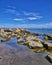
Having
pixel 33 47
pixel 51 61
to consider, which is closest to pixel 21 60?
pixel 51 61

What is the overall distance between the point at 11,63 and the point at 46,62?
15.3ft

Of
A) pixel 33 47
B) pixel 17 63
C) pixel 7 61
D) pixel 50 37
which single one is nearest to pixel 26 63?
pixel 17 63

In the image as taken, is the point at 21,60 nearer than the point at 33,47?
Yes

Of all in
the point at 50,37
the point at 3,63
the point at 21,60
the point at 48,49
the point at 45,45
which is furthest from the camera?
the point at 50,37

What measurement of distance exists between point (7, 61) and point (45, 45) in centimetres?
1178

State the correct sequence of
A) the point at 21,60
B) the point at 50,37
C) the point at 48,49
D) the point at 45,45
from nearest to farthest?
the point at 21,60 < the point at 48,49 < the point at 45,45 < the point at 50,37

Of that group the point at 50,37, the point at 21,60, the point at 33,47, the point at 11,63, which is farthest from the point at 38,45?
the point at 50,37

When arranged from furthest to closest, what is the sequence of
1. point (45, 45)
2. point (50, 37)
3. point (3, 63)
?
point (50, 37), point (45, 45), point (3, 63)

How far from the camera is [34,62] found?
19.2 m

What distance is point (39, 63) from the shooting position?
736 inches

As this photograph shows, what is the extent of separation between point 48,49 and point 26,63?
9719 mm

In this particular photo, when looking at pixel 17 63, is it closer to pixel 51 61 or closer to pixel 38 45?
pixel 51 61

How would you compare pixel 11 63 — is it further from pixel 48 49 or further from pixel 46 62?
pixel 48 49

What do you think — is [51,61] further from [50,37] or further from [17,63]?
[50,37]
